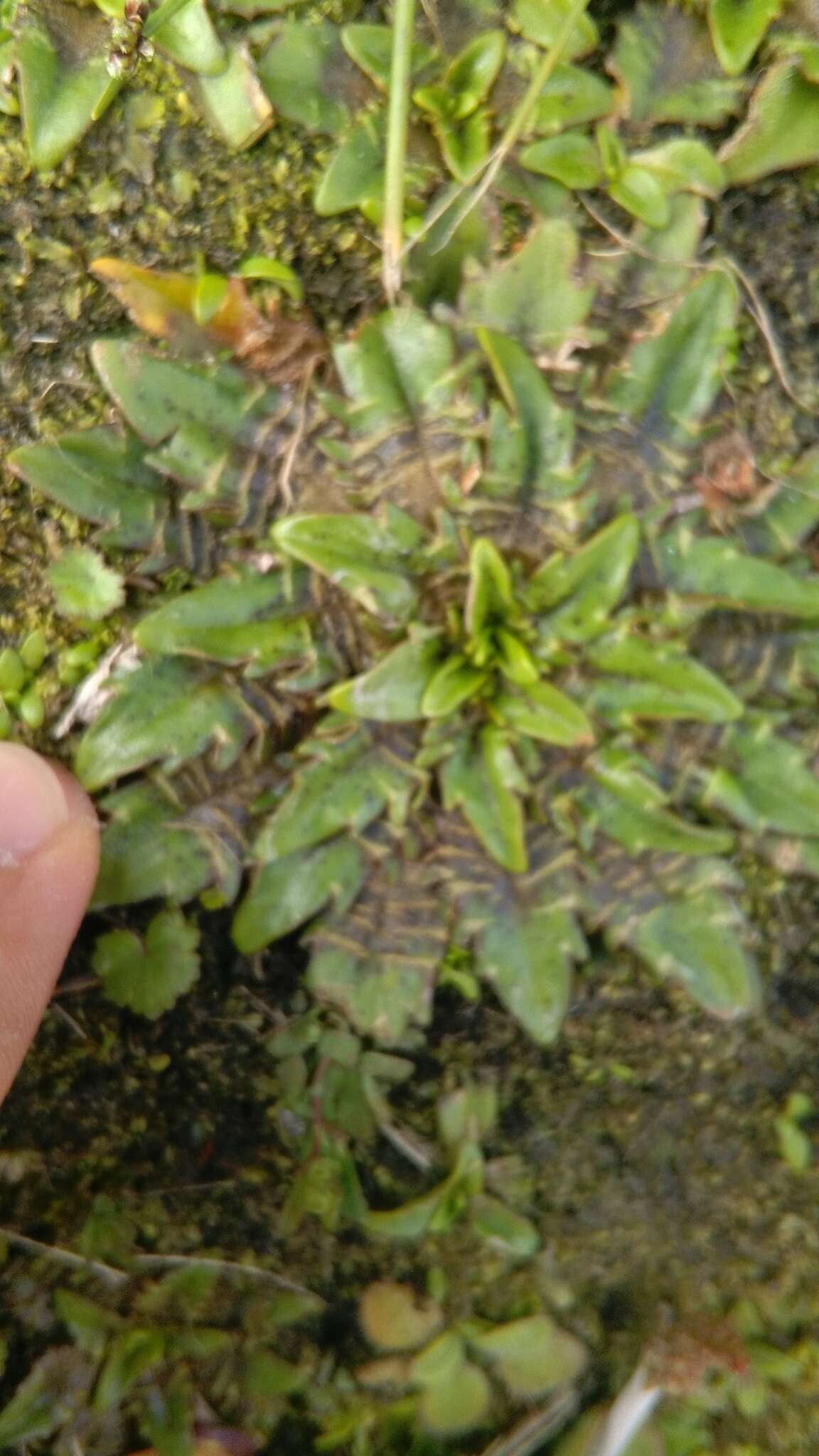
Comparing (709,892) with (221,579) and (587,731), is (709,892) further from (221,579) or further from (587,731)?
(221,579)

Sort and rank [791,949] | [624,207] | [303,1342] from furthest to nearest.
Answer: [303,1342]
[791,949]
[624,207]

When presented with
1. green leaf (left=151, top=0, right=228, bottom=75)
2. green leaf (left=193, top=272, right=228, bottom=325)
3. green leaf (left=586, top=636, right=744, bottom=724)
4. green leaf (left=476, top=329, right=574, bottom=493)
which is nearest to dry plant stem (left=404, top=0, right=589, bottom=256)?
green leaf (left=476, top=329, right=574, bottom=493)

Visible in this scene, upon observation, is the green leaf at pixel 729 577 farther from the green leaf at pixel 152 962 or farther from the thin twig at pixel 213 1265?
the thin twig at pixel 213 1265

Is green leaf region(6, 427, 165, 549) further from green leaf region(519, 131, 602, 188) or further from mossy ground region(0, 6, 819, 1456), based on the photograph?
green leaf region(519, 131, 602, 188)

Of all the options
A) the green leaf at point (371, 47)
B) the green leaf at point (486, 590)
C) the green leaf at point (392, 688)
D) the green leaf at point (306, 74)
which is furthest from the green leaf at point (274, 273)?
the green leaf at point (392, 688)

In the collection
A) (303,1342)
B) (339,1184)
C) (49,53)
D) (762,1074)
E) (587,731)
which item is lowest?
(303,1342)

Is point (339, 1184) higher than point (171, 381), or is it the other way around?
point (171, 381)

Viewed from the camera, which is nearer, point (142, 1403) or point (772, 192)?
point (772, 192)

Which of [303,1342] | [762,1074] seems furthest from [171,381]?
[303,1342]
